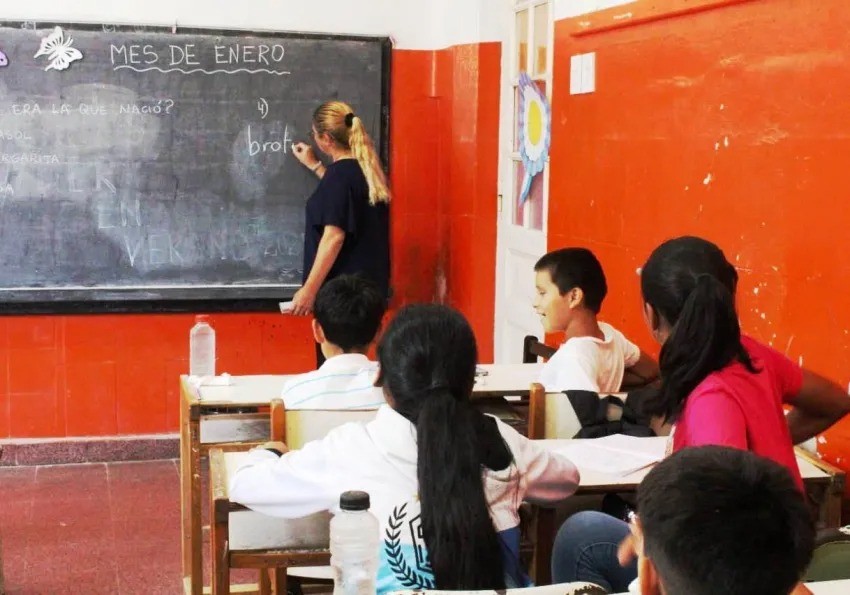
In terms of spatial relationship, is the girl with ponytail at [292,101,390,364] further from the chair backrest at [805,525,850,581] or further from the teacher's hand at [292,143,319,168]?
the chair backrest at [805,525,850,581]

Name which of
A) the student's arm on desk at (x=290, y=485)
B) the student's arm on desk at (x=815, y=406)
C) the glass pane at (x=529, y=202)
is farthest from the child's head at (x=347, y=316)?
the glass pane at (x=529, y=202)

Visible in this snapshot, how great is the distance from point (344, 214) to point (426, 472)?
2486 millimetres

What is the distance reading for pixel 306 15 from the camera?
504 cm

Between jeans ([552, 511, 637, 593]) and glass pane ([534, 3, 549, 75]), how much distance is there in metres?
2.67

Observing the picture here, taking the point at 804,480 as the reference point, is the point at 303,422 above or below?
above

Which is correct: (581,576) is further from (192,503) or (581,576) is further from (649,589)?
(192,503)

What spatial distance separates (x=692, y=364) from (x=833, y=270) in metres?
0.75

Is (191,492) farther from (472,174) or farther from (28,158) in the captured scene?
(472,174)

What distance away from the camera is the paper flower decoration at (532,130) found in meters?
4.52

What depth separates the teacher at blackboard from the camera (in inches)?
171

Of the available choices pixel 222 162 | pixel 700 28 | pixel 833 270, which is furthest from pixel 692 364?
pixel 222 162

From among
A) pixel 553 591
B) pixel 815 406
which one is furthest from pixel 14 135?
pixel 553 591

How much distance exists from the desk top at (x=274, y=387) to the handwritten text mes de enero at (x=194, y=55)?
195cm

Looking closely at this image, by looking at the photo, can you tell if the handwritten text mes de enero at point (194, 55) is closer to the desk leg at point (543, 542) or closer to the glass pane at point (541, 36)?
the glass pane at point (541, 36)
